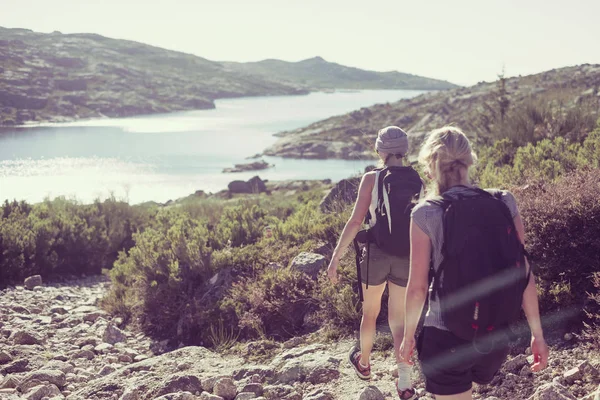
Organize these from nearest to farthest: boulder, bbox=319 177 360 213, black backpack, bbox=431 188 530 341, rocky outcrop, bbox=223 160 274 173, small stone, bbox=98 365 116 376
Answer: black backpack, bbox=431 188 530 341 < small stone, bbox=98 365 116 376 < boulder, bbox=319 177 360 213 < rocky outcrop, bbox=223 160 274 173

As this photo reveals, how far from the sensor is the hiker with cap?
13.1 feet

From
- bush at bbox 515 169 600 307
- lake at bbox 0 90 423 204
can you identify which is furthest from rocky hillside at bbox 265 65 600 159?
bush at bbox 515 169 600 307

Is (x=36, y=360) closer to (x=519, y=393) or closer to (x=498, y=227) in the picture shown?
(x=519, y=393)

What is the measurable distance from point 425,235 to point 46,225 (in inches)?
387

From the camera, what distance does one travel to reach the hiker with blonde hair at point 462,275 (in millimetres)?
2543

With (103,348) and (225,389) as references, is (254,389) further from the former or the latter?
(103,348)

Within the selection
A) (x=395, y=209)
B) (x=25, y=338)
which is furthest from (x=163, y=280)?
(x=395, y=209)

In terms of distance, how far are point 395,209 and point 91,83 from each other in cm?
13162

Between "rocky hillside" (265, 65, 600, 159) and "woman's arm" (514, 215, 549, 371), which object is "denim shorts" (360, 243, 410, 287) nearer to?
"woman's arm" (514, 215, 549, 371)

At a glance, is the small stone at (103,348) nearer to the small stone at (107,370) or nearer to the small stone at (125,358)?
the small stone at (125,358)

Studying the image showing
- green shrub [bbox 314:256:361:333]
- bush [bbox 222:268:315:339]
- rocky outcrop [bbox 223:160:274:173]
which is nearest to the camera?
green shrub [bbox 314:256:361:333]

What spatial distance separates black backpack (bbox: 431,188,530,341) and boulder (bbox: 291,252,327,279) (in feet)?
15.6

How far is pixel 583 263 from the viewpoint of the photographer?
207 inches

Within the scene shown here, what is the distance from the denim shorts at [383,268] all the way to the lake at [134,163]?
1116cm
